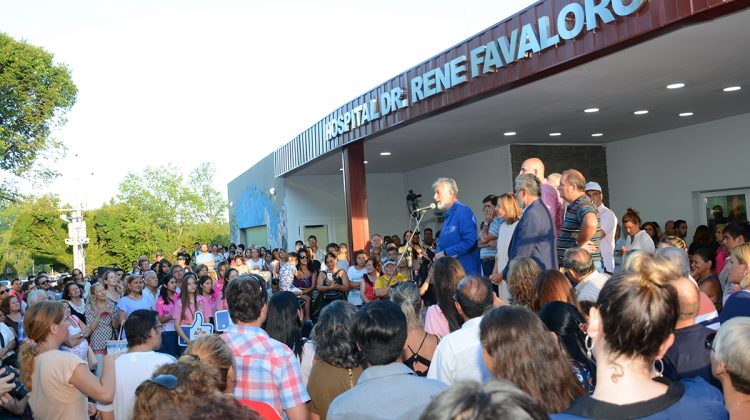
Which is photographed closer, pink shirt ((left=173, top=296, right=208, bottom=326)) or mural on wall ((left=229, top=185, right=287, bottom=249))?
pink shirt ((left=173, top=296, right=208, bottom=326))

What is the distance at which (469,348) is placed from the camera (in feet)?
11.9

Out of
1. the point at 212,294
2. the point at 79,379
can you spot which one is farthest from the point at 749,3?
the point at 212,294

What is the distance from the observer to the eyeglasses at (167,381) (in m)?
2.67

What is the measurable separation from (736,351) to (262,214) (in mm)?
24180

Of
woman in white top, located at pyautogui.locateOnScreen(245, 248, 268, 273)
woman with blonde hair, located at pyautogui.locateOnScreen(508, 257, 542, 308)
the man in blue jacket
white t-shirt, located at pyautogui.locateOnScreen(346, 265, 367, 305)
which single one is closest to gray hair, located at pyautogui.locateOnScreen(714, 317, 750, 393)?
woman with blonde hair, located at pyautogui.locateOnScreen(508, 257, 542, 308)

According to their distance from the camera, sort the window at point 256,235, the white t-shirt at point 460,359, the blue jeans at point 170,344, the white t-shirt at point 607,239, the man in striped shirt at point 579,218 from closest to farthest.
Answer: the white t-shirt at point 460,359, the man in striped shirt at point 579,218, the white t-shirt at point 607,239, the blue jeans at point 170,344, the window at point 256,235

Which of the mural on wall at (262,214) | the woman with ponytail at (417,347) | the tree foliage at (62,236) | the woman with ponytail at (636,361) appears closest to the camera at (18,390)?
the woman with ponytail at (417,347)

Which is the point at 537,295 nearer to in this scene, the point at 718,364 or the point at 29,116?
the point at 718,364

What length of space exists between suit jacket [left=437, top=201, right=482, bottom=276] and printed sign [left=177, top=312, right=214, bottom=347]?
12.0 ft

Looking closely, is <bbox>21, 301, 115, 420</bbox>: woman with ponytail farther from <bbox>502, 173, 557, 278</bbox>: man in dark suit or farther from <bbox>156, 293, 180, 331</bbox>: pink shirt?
<bbox>156, 293, 180, 331</bbox>: pink shirt

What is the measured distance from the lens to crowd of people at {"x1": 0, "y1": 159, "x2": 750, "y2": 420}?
2.13 meters

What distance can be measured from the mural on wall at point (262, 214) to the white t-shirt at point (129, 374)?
713 inches

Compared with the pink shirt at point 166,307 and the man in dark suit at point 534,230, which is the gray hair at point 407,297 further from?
the pink shirt at point 166,307

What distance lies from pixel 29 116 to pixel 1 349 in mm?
26494
